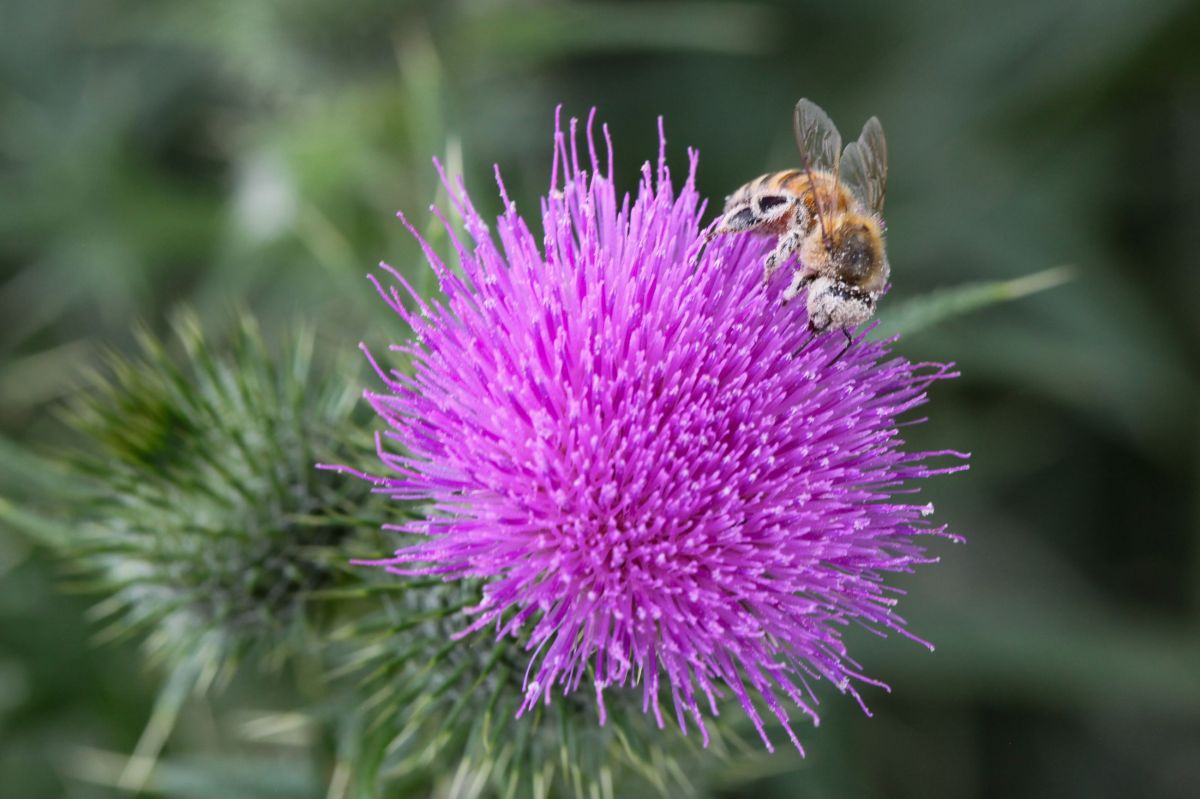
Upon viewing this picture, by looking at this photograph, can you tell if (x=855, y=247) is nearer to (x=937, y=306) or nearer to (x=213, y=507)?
(x=937, y=306)

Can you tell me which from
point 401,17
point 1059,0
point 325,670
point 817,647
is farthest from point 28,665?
point 1059,0

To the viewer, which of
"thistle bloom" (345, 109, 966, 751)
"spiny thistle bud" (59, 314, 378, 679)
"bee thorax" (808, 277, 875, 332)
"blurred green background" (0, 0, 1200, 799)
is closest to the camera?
"thistle bloom" (345, 109, 966, 751)

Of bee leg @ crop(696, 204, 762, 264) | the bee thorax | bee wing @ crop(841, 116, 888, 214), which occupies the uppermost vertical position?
bee wing @ crop(841, 116, 888, 214)

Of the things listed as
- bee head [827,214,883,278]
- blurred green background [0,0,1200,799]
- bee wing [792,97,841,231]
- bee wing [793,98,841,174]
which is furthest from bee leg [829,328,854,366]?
blurred green background [0,0,1200,799]

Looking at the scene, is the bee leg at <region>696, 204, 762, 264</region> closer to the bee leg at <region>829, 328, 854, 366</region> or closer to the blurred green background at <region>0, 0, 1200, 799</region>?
the bee leg at <region>829, 328, 854, 366</region>

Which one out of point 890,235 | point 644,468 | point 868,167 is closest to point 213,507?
point 644,468

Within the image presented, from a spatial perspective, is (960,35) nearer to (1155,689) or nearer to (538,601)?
(1155,689)

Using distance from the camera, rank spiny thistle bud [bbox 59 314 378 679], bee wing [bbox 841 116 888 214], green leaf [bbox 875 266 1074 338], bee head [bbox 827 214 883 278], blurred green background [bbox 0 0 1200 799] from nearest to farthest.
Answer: bee head [bbox 827 214 883 278] → green leaf [bbox 875 266 1074 338] → bee wing [bbox 841 116 888 214] → spiny thistle bud [bbox 59 314 378 679] → blurred green background [bbox 0 0 1200 799]

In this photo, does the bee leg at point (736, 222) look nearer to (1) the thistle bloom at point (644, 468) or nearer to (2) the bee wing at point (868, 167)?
(1) the thistle bloom at point (644, 468)
